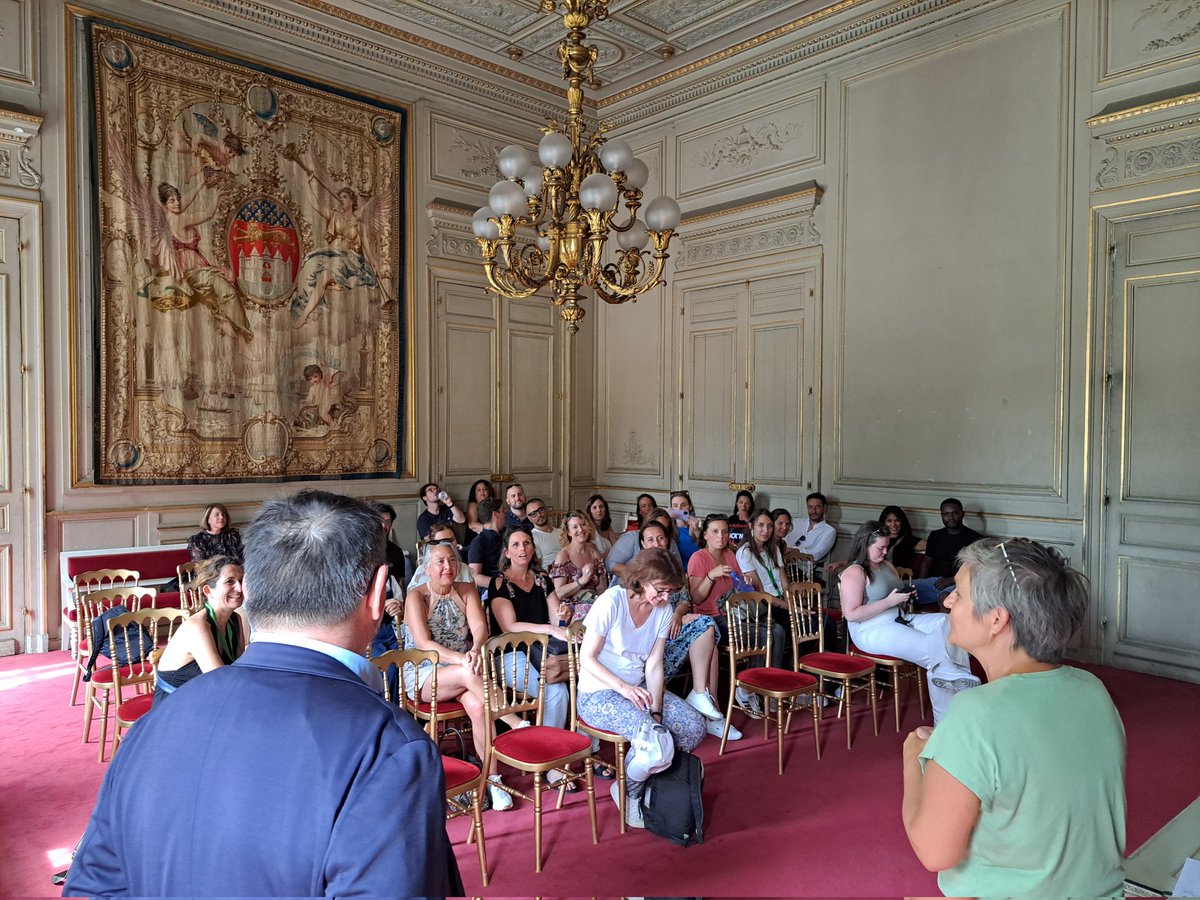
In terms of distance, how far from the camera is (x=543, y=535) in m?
6.62

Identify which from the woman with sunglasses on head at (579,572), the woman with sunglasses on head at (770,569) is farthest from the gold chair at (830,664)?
the woman with sunglasses on head at (579,572)

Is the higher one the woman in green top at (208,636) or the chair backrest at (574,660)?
the woman in green top at (208,636)

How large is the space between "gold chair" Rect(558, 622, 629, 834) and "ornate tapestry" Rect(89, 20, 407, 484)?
4.36m

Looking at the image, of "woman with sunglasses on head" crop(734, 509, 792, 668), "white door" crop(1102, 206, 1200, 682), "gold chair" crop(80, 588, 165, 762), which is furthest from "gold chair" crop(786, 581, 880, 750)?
"gold chair" crop(80, 588, 165, 762)

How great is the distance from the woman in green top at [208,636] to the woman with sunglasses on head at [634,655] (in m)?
1.47

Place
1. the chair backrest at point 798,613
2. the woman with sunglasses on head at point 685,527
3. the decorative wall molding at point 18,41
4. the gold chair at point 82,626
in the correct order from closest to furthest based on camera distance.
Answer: the chair backrest at point 798,613 < the gold chair at point 82,626 < the decorative wall molding at point 18,41 < the woman with sunglasses on head at point 685,527

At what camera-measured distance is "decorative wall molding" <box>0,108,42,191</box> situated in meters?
5.76

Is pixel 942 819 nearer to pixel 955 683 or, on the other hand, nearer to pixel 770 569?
pixel 955 683

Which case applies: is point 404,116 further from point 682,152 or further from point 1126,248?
point 1126,248

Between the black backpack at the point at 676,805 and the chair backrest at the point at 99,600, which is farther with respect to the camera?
the chair backrest at the point at 99,600

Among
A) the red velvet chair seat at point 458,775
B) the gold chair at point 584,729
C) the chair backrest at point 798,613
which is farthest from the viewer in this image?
the chair backrest at point 798,613

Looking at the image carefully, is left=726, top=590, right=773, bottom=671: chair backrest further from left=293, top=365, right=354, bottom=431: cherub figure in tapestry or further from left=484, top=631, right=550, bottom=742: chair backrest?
left=293, top=365, right=354, bottom=431: cherub figure in tapestry

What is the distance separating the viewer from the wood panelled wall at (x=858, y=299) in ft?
18.6

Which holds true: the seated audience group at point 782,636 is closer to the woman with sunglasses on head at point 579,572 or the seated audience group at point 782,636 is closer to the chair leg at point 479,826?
the woman with sunglasses on head at point 579,572
